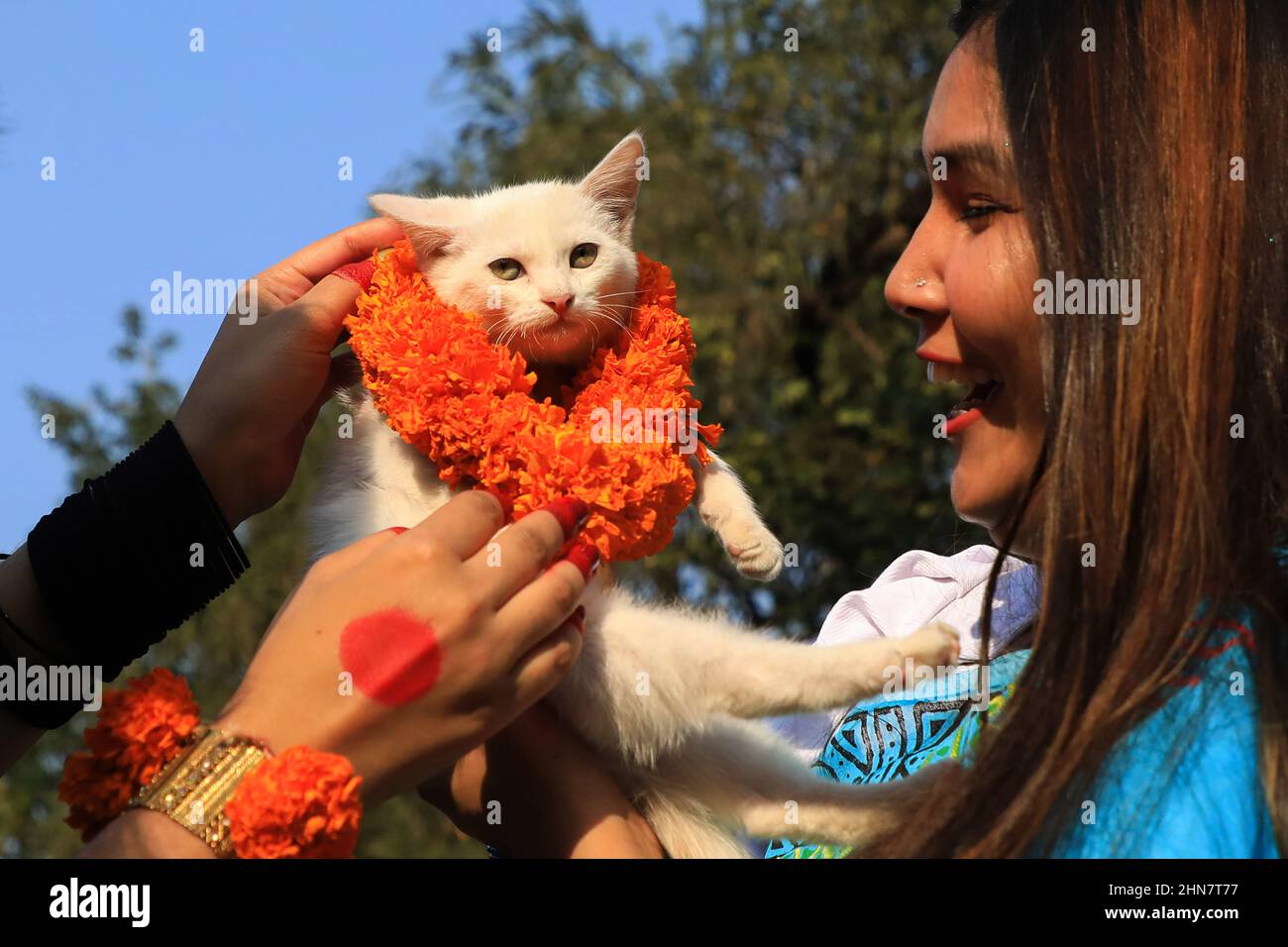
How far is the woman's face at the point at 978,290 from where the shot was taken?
1.78 m

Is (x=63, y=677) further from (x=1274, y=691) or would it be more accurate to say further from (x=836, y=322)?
(x=836, y=322)

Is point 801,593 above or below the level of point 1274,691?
below

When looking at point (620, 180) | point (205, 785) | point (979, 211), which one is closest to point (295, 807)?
point (205, 785)

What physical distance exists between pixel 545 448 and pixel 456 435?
176mm

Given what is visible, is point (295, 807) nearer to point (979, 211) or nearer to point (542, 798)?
point (542, 798)

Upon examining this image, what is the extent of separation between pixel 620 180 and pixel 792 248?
218 inches

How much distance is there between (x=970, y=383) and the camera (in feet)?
6.31

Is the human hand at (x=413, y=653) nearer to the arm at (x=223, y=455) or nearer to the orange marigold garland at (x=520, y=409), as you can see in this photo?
the orange marigold garland at (x=520, y=409)

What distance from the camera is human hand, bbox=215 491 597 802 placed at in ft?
5.09

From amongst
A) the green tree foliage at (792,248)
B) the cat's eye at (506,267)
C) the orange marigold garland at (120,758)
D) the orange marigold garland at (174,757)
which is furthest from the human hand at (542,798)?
the green tree foliage at (792,248)

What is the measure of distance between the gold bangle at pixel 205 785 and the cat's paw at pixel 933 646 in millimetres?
948
